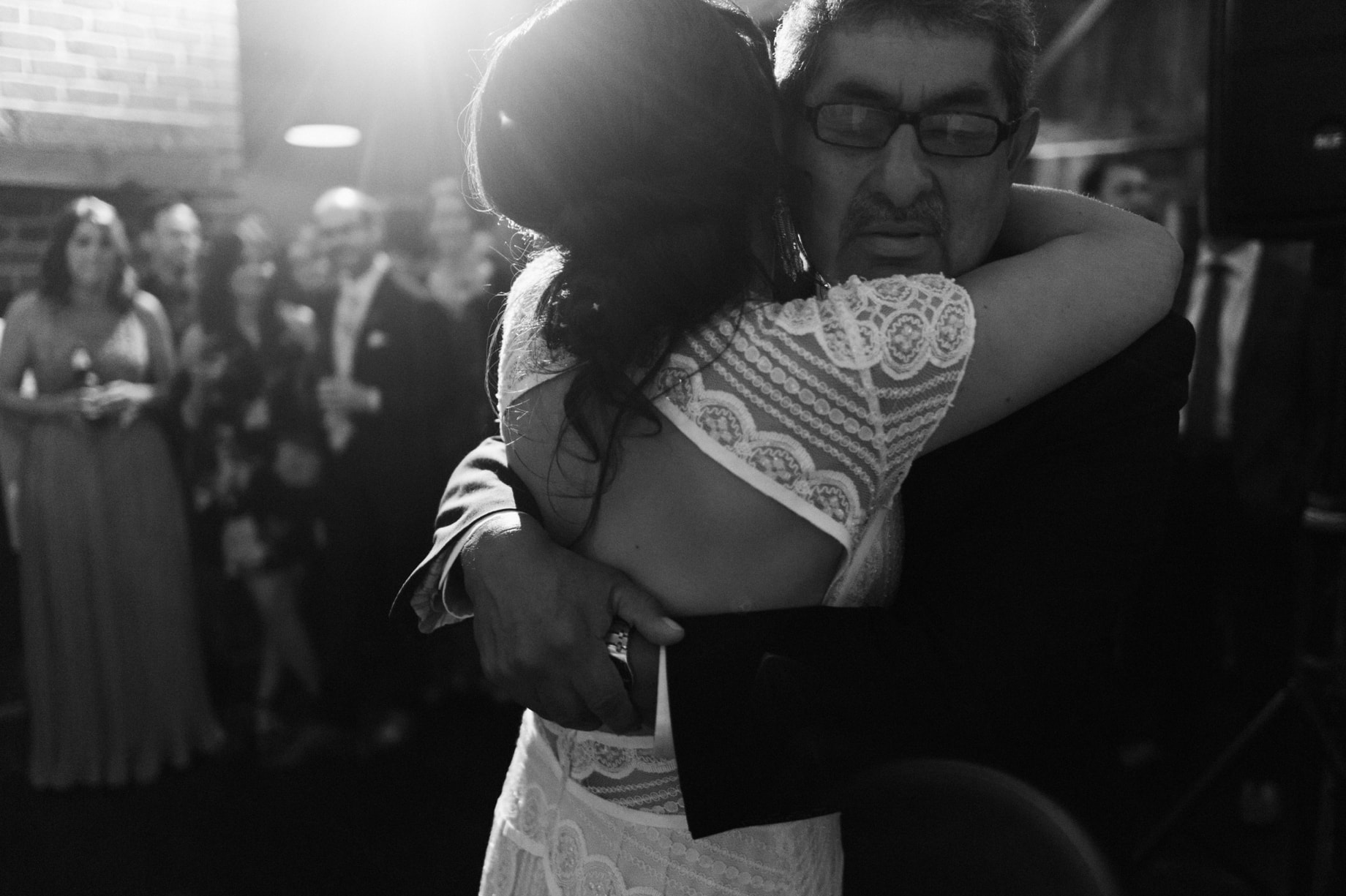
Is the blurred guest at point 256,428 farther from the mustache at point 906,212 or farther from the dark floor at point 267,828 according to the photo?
the mustache at point 906,212

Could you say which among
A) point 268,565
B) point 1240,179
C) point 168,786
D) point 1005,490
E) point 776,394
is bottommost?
point 168,786

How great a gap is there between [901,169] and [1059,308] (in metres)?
0.31

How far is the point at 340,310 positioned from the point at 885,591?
381 centimetres

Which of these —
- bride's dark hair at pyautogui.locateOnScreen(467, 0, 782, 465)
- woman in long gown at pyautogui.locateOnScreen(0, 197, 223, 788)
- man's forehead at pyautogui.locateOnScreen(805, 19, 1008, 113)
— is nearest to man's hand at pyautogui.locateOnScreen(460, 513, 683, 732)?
bride's dark hair at pyautogui.locateOnScreen(467, 0, 782, 465)

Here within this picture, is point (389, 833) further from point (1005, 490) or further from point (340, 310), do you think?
point (1005, 490)

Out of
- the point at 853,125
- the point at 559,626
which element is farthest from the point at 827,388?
the point at 853,125

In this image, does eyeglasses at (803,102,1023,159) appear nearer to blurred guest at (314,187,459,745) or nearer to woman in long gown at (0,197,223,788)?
woman in long gown at (0,197,223,788)

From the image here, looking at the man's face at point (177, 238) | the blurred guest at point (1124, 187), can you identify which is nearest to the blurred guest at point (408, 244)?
the man's face at point (177, 238)

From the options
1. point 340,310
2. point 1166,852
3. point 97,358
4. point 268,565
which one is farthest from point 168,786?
point 1166,852

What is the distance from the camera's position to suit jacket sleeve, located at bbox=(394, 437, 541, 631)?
1276 millimetres

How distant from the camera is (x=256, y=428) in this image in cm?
434

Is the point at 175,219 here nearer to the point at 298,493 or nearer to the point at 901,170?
the point at 298,493

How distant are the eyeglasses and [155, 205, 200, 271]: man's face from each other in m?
3.65

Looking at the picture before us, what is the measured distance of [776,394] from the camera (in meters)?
1.02
